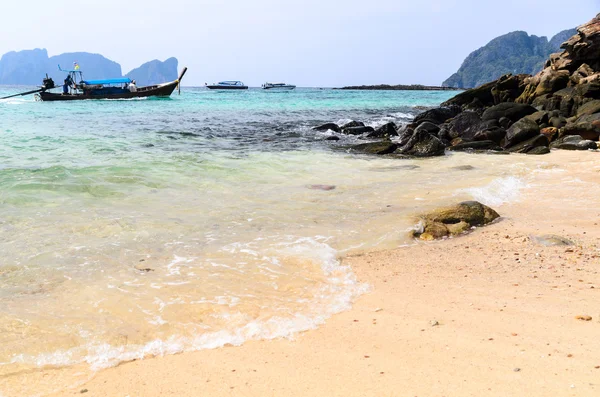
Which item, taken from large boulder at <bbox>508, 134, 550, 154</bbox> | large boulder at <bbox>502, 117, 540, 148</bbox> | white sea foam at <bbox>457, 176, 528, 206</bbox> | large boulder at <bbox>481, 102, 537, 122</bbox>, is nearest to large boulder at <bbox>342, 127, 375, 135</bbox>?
large boulder at <bbox>481, 102, 537, 122</bbox>

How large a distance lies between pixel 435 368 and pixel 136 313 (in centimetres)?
251

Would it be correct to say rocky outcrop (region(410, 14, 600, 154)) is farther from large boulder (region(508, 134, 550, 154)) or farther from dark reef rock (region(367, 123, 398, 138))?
dark reef rock (region(367, 123, 398, 138))

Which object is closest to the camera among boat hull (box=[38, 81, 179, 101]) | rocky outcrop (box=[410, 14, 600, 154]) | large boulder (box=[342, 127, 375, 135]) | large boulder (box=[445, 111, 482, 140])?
rocky outcrop (box=[410, 14, 600, 154])

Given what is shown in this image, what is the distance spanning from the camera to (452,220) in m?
6.21

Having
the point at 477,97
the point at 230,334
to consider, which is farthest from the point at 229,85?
the point at 230,334

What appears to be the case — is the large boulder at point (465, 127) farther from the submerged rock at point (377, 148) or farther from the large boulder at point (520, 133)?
the submerged rock at point (377, 148)

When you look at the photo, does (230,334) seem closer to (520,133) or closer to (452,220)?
(452,220)

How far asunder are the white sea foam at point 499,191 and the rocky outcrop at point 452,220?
3.81 feet

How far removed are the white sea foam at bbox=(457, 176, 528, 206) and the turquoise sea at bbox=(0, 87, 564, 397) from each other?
0.18 ft

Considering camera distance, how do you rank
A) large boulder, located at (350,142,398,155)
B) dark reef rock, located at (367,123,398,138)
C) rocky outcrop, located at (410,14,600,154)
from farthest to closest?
dark reef rock, located at (367,123,398,138)
large boulder, located at (350,142,398,155)
rocky outcrop, located at (410,14,600,154)

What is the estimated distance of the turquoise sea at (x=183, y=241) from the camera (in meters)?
3.49

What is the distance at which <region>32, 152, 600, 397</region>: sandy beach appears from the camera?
8.69 ft

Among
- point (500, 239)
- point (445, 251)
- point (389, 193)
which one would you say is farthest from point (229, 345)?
point (389, 193)

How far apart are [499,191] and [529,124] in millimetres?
7359
